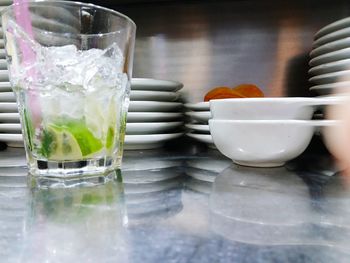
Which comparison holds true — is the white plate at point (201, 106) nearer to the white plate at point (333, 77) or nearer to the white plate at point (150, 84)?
the white plate at point (150, 84)

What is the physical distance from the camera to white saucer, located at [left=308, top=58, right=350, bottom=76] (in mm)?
635

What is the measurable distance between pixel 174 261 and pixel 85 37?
39cm

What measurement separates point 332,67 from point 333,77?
0.08 feet

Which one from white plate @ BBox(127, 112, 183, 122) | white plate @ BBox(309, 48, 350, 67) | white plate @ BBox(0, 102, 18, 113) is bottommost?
white plate @ BBox(127, 112, 183, 122)

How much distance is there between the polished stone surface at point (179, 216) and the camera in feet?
0.82

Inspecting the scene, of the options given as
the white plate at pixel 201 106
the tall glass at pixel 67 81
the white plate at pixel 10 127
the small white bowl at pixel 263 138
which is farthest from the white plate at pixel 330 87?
the white plate at pixel 10 127

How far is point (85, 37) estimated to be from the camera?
20.8 inches

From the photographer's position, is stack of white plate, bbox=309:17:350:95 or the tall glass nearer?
the tall glass

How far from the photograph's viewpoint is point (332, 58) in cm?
69

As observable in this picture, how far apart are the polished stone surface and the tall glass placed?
0.04 m

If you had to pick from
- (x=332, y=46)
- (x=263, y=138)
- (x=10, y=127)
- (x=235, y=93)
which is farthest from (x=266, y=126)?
(x=10, y=127)

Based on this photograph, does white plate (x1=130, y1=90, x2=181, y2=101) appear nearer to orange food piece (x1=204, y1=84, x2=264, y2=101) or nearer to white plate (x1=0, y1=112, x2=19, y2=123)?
orange food piece (x1=204, y1=84, x2=264, y2=101)

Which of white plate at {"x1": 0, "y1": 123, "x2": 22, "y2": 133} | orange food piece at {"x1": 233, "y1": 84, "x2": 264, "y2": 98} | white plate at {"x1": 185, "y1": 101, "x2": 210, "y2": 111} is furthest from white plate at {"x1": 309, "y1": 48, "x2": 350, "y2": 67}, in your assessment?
white plate at {"x1": 0, "y1": 123, "x2": 22, "y2": 133}

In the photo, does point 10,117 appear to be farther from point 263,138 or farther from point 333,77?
point 333,77
